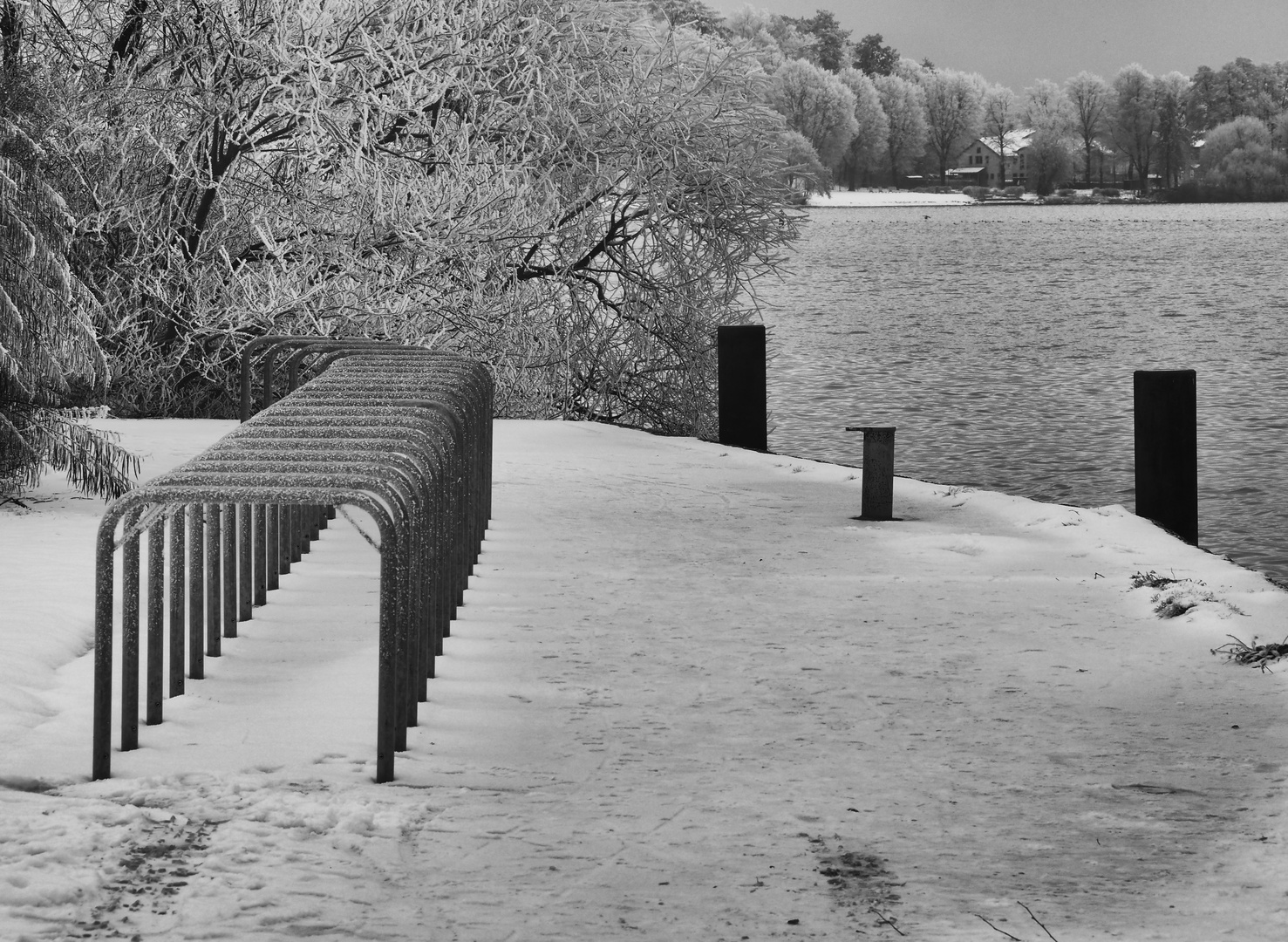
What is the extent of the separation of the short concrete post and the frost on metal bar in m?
2.20

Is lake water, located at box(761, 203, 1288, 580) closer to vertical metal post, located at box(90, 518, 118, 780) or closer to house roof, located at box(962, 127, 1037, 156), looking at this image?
vertical metal post, located at box(90, 518, 118, 780)

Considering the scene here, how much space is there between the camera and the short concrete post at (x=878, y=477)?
28.2ft

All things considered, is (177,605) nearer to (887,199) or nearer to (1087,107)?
(887,199)

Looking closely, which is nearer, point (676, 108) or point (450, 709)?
point (450, 709)

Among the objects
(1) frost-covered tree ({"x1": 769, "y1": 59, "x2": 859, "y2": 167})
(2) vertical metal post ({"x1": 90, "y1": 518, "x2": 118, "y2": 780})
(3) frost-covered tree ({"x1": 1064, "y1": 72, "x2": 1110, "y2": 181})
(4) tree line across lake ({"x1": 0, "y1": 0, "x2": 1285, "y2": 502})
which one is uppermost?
(3) frost-covered tree ({"x1": 1064, "y1": 72, "x2": 1110, "y2": 181})

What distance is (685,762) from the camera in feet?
15.1

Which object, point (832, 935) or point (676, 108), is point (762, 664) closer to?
point (832, 935)

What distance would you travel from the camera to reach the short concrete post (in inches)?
339

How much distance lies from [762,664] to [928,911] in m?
2.12

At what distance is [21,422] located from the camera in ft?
25.3

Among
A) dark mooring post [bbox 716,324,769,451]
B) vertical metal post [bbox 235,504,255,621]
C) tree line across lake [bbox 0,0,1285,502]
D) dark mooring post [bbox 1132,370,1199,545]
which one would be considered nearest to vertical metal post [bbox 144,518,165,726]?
vertical metal post [bbox 235,504,255,621]

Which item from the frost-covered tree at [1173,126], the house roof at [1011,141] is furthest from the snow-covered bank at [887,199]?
the house roof at [1011,141]

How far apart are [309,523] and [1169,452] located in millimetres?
4529

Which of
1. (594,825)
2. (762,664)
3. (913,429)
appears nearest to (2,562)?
(762,664)
